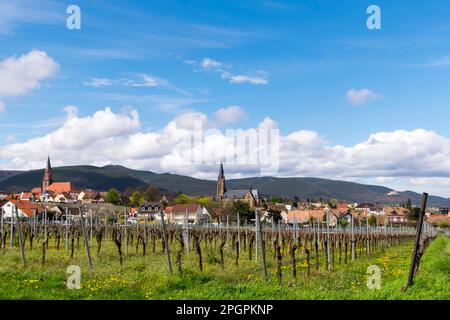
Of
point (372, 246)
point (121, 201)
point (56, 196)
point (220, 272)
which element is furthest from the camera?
point (56, 196)

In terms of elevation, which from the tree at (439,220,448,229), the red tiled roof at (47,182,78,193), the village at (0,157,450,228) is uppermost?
the red tiled roof at (47,182,78,193)

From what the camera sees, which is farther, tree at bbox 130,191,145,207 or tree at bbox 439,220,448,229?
tree at bbox 130,191,145,207

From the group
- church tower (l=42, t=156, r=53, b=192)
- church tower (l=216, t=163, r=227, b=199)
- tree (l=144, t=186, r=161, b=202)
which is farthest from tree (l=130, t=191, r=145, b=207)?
church tower (l=42, t=156, r=53, b=192)

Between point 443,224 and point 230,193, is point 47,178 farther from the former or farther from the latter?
point 443,224

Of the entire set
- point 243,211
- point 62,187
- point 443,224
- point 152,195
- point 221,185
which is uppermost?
point 221,185

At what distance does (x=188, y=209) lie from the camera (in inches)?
4028

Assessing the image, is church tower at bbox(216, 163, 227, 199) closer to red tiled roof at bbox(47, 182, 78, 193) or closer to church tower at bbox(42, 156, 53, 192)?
red tiled roof at bbox(47, 182, 78, 193)

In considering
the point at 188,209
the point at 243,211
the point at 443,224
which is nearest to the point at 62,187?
the point at 188,209

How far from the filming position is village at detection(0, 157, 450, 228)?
8844cm

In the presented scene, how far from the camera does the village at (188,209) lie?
88438 mm

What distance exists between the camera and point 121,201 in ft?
465

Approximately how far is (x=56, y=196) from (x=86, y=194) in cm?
912
